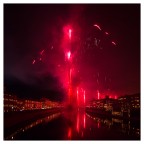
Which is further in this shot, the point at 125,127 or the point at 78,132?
the point at 125,127

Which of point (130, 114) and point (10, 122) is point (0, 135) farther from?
point (130, 114)

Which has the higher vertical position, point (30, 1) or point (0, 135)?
point (30, 1)

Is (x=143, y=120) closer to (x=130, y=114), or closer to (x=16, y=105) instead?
(x=130, y=114)

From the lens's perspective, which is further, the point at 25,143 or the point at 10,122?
the point at 10,122

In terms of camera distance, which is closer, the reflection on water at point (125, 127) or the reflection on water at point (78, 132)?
the reflection on water at point (78, 132)

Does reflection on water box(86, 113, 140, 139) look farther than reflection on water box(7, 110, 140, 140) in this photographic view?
Yes

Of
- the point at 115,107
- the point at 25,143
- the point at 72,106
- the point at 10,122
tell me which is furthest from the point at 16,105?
the point at 25,143

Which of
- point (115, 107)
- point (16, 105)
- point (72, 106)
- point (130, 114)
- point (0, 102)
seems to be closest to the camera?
point (0, 102)

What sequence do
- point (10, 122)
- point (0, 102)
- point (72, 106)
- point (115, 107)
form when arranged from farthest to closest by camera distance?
1. point (72, 106)
2. point (115, 107)
3. point (10, 122)
4. point (0, 102)

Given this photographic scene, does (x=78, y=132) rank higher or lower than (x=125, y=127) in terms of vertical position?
higher

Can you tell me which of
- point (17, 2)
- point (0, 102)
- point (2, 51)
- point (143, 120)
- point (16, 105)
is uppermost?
point (17, 2)
